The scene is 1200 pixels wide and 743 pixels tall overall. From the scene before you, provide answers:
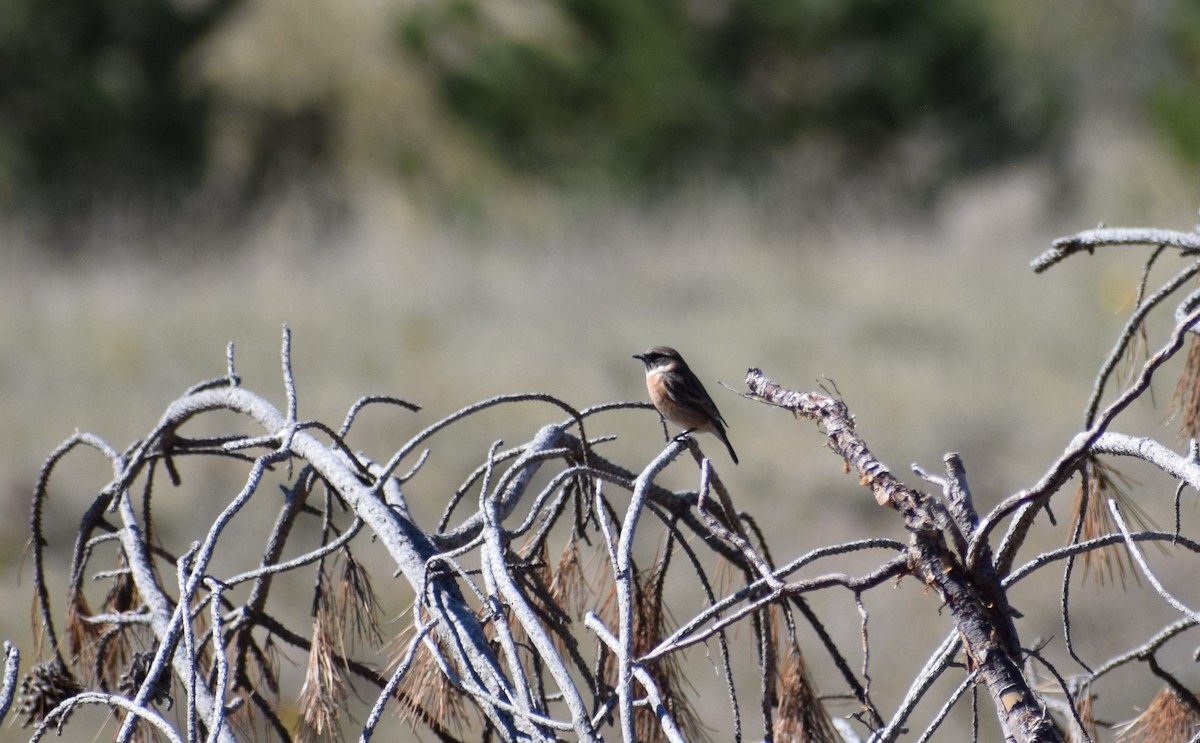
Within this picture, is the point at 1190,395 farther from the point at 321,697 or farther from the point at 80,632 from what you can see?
the point at 80,632

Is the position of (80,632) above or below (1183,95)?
below

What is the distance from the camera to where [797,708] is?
2486mm

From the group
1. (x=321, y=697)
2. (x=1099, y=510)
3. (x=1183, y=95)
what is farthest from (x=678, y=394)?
(x=1183, y=95)

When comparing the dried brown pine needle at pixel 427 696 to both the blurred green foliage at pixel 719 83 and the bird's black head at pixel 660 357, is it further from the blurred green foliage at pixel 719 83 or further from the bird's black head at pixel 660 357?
the blurred green foliage at pixel 719 83

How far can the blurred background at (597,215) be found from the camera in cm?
982

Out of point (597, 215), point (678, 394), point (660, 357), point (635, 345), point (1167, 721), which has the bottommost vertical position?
point (1167, 721)

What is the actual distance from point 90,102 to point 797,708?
18.4 m

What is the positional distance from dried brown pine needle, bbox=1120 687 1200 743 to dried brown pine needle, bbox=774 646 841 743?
0.55 metres

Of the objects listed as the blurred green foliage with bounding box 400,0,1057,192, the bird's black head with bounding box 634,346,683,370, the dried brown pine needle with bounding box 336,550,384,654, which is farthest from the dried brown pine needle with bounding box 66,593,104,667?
the blurred green foliage with bounding box 400,0,1057,192

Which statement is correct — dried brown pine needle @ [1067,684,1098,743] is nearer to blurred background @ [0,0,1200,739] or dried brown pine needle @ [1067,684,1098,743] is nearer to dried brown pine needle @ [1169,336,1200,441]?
dried brown pine needle @ [1169,336,1200,441]

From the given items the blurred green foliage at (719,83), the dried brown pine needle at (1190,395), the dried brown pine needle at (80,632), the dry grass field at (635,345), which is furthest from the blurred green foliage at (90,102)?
the dried brown pine needle at (1190,395)

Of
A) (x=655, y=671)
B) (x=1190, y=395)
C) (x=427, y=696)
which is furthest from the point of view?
(x=1190, y=395)

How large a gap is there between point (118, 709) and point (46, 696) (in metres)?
0.22

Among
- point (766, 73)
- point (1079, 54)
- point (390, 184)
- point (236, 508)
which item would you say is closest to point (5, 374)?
point (236, 508)
